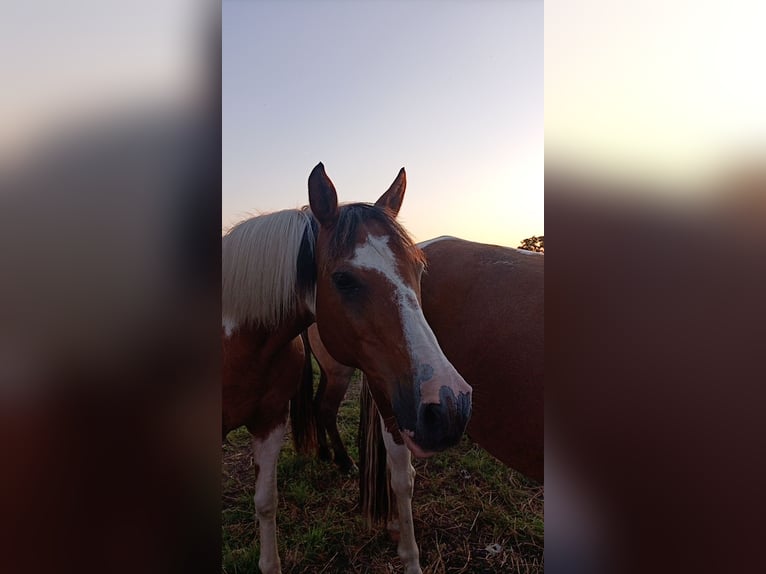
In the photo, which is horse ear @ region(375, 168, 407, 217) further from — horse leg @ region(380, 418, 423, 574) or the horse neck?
horse leg @ region(380, 418, 423, 574)

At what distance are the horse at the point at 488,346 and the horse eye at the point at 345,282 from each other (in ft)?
1.37

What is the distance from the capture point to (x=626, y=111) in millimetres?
652

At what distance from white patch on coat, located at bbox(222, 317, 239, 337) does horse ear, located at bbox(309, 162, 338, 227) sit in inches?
15.7

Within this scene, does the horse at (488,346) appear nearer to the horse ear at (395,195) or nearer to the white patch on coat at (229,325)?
the horse ear at (395,195)

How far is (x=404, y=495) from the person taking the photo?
113 cm

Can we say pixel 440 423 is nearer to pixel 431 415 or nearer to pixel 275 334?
pixel 431 415

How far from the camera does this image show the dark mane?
916mm

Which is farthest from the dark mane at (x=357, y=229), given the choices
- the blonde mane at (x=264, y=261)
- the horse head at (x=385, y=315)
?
the blonde mane at (x=264, y=261)

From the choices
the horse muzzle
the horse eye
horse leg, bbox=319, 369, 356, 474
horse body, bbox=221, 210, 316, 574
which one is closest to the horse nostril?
the horse muzzle

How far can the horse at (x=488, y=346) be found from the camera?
1109 millimetres

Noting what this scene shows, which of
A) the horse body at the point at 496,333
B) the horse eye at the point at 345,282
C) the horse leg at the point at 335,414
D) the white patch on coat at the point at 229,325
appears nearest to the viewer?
the horse eye at the point at 345,282

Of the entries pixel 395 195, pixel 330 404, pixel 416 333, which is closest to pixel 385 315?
pixel 416 333

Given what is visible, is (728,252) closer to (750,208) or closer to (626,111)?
(750,208)

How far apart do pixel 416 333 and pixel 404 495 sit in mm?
655
